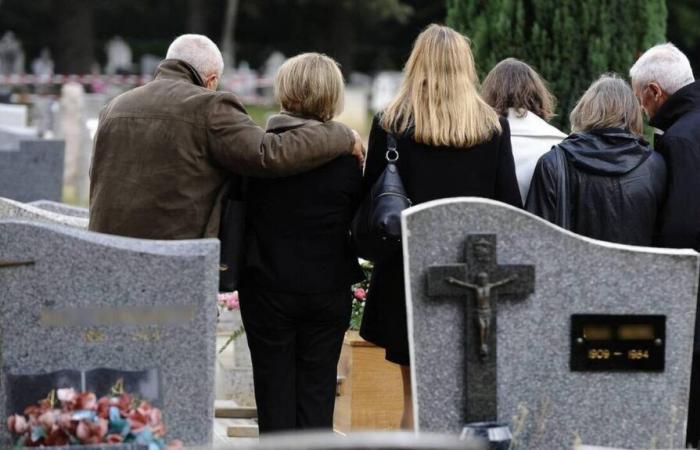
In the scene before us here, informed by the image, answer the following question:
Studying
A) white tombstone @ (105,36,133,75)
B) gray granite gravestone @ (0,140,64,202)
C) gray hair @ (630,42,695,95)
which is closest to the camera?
gray hair @ (630,42,695,95)

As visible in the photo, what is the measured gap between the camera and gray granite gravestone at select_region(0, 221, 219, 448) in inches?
192

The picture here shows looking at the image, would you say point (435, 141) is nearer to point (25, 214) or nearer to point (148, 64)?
point (25, 214)

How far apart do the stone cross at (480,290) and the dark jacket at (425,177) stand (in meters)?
0.42

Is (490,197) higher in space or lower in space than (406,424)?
higher

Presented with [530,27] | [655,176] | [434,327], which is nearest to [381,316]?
[434,327]

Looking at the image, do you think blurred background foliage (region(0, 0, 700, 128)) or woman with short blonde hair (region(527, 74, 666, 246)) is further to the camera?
blurred background foliage (region(0, 0, 700, 128))

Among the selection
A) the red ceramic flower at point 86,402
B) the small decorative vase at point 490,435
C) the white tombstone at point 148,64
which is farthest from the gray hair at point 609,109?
the white tombstone at point 148,64

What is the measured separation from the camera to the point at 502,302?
5.24m

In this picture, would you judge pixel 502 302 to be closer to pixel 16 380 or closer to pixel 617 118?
pixel 617 118

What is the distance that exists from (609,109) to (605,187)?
0.33 metres

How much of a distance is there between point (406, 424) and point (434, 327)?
2.17ft

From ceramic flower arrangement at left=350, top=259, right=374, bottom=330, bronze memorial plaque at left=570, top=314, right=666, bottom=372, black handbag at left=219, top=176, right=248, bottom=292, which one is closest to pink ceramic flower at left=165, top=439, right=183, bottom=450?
black handbag at left=219, top=176, right=248, bottom=292

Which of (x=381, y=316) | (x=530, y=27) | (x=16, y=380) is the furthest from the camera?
(x=530, y=27)

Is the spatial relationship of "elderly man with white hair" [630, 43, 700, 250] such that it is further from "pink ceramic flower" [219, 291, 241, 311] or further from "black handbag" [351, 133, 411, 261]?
"pink ceramic flower" [219, 291, 241, 311]
